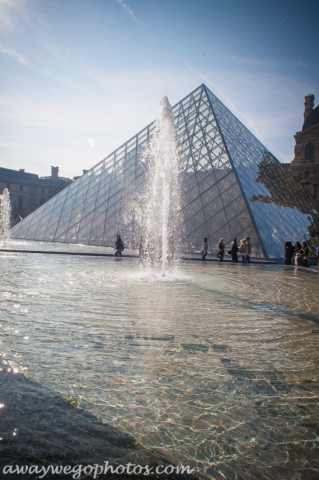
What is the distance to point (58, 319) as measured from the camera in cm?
440

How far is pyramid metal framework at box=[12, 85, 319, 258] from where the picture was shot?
2016cm

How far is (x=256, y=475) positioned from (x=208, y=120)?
27148 mm

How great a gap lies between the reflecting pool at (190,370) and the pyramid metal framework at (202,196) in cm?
1395

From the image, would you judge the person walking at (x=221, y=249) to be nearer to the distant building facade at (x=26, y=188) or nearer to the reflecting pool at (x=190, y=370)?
the reflecting pool at (x=190, y=370)

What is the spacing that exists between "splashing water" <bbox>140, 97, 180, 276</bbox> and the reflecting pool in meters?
5.70

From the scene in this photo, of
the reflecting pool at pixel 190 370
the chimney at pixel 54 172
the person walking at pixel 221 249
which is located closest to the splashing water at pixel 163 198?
the person walking at pixel 221 249

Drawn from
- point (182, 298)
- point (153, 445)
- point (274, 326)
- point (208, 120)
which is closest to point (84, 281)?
point (182, 298)

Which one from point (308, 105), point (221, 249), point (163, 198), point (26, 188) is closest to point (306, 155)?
point (308, 105)

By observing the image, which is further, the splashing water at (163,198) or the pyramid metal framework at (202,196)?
the pyramid metal framework at (202,196)

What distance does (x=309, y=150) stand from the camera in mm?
45281

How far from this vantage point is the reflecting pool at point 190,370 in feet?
6.50

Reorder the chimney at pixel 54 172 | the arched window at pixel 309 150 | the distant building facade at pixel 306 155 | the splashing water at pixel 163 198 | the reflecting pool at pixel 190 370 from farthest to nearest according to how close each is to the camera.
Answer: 1. the chimney at pixel 54 172
2. the arched window at pixel 309 150
3. the distant building facade at pixel 306 155
4. the splashing water at pixel 163 198
5. the reflecting pool at pixel 190 370

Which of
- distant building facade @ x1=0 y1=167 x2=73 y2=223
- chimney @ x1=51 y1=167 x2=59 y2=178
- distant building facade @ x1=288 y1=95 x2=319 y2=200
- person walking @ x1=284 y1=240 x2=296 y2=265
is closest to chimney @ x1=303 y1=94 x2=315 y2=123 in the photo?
distant building facade @ x1=288 y1=95 x2=319 y2=200

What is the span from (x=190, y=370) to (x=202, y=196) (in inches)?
779
